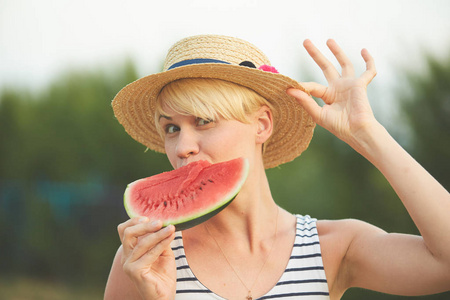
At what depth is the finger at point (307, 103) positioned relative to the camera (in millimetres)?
2506

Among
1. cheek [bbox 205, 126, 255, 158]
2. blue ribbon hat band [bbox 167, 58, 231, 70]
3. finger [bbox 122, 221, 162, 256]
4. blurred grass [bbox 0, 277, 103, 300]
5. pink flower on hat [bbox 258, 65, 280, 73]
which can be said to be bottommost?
blurred grass [bbox 0, 277, 103, 300]

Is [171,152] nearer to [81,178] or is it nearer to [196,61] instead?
[196,61]

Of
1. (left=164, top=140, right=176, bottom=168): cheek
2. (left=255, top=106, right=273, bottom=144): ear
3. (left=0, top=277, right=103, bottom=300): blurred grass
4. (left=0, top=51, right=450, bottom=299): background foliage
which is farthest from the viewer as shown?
(left=0, top=277, right=103, bottom=300): blurred grass

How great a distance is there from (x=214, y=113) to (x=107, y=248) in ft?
19.7

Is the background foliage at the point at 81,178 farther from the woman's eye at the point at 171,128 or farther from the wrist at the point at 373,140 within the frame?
the woman's eye at the point at 171,128

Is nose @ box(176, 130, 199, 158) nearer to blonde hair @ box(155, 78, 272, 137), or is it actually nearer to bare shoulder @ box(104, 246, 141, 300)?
blonde hair @ box(155, 78, 272, 137)

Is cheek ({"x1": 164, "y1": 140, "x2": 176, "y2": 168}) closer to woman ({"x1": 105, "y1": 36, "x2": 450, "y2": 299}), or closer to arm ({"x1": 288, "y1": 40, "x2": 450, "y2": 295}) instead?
woman ({"x1": 105, "y1": 36, "x2": 450, "y2": 299})

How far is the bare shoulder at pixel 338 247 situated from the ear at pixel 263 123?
69 cm

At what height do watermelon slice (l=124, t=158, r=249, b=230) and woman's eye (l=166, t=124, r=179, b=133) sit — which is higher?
woman's eye (l=166, t=124, r=179, b=133)

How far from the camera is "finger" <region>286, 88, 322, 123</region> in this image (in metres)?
2.51

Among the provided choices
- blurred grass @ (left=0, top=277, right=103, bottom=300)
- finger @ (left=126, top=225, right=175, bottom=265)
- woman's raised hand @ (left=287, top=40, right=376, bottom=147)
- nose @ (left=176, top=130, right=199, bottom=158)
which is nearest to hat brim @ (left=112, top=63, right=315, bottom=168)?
woman's raised hand @ (left=287, top=40, right=376, bottom=147)

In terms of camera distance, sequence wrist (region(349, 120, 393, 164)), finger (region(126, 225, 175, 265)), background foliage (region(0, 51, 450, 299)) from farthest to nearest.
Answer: background foliage (region(0, 51, 450, 299)), wrist (region(349, 120, 393, 164)), finger (region(126, 225, 175, 265))

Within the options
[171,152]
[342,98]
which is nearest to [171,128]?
[171,152]

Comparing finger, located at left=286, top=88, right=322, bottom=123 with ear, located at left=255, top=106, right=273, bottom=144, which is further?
ear, located at left=255, top=106, right=273, bottom=144
